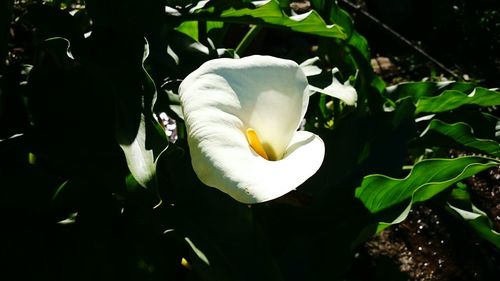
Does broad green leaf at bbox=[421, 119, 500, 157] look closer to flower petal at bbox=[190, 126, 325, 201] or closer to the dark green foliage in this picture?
the dark green foliage

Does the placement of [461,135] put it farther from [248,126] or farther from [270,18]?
[248,126]

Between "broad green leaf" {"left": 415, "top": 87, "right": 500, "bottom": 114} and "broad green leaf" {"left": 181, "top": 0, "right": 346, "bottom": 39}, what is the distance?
0.29m

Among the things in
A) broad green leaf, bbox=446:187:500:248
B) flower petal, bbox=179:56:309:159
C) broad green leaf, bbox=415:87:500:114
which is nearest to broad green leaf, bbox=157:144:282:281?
flower petal, bbox=179:56:309:159

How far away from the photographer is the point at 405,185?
1056 millimetres

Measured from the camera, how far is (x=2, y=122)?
1183 millimetres

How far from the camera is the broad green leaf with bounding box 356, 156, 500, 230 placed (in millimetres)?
1025

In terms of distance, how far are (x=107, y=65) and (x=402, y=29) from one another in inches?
78.1

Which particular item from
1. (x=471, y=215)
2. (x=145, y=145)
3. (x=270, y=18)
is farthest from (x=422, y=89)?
(x=145, y=145)

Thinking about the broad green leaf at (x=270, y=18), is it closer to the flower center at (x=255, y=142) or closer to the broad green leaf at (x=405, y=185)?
the broad green leaf at (x=405, y=185)

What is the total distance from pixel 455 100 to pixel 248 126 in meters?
0.77

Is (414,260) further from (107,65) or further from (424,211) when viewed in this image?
(107,65)

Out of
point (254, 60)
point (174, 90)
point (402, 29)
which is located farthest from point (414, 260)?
point (402, 29)

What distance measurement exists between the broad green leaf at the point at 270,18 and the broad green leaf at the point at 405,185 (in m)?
0.36

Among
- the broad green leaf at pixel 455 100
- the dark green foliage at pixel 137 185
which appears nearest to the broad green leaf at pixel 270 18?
the dark green foliage at pixel 137 185
